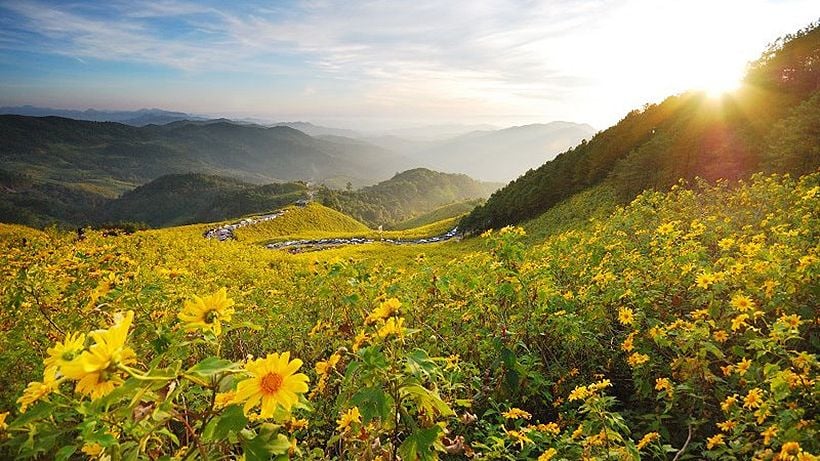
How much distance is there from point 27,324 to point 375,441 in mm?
5595

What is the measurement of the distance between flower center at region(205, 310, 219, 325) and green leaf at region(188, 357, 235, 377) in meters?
0.42

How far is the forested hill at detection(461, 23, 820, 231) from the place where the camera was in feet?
67.7

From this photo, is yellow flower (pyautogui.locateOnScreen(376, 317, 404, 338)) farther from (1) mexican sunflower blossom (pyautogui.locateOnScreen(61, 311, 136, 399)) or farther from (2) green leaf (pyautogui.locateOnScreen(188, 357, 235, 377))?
(1) mexican sunflower blossom (pyautogui.locateOnScreen(61, 311, 136, 399))

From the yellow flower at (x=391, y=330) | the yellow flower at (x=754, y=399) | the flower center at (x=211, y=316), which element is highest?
the flower center at (x=211, y=316)

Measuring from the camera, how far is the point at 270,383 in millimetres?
1654

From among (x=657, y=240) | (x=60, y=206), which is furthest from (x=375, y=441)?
(x=60, y=206)

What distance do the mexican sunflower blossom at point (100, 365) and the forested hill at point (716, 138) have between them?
24834mm

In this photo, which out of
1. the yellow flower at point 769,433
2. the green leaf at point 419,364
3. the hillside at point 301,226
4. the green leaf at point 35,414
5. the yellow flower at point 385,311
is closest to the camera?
the green leaf at point 35,414

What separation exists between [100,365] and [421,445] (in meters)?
1.30

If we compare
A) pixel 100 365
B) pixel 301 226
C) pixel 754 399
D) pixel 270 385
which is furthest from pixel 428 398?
pixel 301 226

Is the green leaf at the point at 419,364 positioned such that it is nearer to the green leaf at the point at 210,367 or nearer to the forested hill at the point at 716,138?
the green leaf at the point at 210,367

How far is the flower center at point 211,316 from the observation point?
6.43ft

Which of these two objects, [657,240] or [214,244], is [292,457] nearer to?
[657,240]

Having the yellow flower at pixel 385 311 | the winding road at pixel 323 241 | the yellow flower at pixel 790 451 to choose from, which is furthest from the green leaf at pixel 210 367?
the winding road at pixel 323 241
